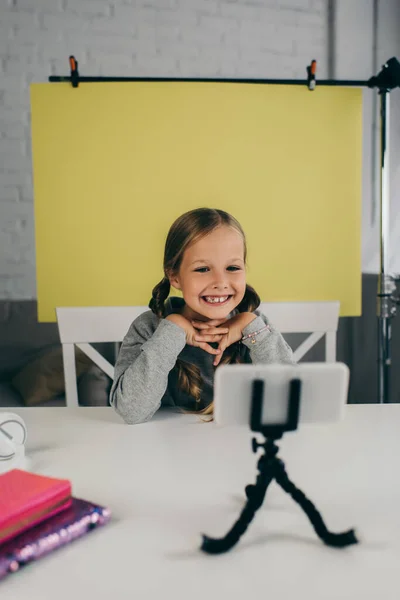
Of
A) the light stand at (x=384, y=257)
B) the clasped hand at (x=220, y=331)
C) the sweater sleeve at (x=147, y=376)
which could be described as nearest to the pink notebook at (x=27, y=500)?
the sweater sleeve at (x=147, y=376)

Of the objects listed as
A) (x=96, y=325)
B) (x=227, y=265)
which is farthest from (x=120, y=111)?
(x=227, y=265)

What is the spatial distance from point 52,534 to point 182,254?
2.29ft

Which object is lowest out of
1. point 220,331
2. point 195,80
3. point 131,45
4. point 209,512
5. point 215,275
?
point 209,512

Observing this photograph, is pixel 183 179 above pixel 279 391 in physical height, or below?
above

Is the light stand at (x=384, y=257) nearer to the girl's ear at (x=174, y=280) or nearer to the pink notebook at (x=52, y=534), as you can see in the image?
the girl's ear at (x=174, y=280)

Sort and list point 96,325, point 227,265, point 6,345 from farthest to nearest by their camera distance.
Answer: point 6,345 → point 96,325 → point 227,265

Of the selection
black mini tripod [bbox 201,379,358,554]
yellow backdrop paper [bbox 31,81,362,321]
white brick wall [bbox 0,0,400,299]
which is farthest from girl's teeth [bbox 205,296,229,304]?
white brick wall [bbox 0,0,400,299]

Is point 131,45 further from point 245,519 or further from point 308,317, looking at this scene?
point 245,519

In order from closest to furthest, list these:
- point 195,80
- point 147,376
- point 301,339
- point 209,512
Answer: point 209,512 < point 147,376 < point 195,80 < point 301,339

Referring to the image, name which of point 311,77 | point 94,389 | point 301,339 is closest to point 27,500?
point 94,389

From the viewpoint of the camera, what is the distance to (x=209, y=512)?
23.7 inches

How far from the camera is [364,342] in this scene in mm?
2469

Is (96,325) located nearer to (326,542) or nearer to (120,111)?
(120,111)

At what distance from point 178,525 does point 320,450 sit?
12.1 inches
